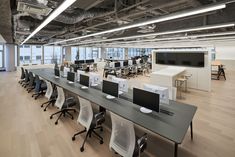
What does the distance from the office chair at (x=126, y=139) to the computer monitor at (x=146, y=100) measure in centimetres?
61

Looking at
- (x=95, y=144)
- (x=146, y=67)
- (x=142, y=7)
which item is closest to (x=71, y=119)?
(x=95, y=144)

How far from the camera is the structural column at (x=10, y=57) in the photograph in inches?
548

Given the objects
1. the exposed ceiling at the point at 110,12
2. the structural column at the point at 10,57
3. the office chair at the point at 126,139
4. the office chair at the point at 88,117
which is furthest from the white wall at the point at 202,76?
the structural column at the point at 10,57

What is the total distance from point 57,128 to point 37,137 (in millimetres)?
480

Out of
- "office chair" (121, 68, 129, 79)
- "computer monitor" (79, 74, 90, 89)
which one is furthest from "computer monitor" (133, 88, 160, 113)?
"office chair" (121, 68, 129, 79)

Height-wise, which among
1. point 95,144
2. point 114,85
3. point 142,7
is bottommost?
point 95,144

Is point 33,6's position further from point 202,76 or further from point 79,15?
point 202,76

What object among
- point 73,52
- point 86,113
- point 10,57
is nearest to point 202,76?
point 86,113

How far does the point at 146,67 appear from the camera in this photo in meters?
13.4

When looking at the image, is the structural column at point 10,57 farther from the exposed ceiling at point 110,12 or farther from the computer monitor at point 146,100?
the computer monitor at point 146,100

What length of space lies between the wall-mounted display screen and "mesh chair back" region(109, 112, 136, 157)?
649cm

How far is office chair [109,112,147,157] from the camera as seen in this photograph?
81.8 inches

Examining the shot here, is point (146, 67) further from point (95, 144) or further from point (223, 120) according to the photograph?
point (95, 144)

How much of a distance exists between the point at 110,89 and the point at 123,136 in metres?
1.57
